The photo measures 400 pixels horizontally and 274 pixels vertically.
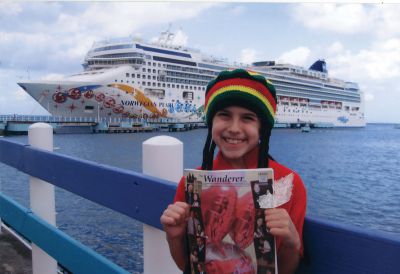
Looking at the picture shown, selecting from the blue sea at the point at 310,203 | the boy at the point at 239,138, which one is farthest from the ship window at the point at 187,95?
the boy at the point at 239,138

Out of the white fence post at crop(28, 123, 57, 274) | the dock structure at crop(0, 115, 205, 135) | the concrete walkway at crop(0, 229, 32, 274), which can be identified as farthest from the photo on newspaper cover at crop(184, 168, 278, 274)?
the dock structure at crop(0, 115, 205, 135)

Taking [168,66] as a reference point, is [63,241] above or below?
below

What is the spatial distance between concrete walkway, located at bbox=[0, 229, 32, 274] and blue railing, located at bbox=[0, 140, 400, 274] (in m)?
0.23

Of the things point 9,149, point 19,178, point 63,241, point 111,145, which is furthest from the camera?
point 111,145

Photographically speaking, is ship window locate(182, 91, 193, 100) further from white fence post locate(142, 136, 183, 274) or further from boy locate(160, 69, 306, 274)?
boy locate(160, 69, 306, 274)

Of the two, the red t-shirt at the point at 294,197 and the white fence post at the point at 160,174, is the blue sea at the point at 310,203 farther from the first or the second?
the white fence post at the point at 160,174

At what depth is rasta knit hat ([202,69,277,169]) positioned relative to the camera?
792 millimetres

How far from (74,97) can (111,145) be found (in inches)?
347

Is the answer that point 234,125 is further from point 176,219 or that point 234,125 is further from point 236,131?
point 176,219

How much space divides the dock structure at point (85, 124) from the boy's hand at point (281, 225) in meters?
30.7

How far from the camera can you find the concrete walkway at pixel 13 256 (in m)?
1.83

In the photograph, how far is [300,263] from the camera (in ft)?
2.37

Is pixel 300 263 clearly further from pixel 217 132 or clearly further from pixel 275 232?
pixel 217 132

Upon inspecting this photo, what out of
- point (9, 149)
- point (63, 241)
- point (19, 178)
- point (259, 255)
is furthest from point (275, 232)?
point (19, 178)
